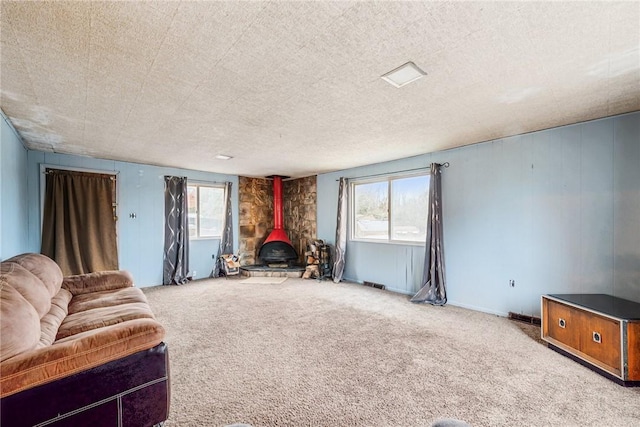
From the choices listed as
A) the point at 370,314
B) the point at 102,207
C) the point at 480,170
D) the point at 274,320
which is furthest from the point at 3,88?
the point at 480,170

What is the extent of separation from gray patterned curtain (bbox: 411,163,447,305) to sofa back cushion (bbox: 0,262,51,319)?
4069 mm

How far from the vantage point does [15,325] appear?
1271 mm

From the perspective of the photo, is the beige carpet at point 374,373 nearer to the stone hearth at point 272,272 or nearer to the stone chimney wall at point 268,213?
the stone hearth at point 272,272

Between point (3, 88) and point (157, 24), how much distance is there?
1.75m

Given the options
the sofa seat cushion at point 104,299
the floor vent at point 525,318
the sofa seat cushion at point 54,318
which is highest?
the sofa seat cushion at point 54,318

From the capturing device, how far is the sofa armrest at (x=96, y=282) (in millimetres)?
2740

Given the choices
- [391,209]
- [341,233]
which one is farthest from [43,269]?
[391,209]

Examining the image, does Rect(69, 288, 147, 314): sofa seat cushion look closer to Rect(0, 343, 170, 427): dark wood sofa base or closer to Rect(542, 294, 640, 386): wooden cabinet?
Rect(0, 343, 170, 427): dark wood sofa base

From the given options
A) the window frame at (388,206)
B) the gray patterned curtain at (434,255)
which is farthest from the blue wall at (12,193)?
the gray patterned curtain at (434,255)

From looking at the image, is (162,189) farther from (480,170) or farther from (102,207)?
(480,170)

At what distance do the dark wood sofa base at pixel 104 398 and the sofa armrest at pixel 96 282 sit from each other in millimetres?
1797

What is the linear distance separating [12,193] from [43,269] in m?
1.47

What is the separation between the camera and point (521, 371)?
2.22 metres

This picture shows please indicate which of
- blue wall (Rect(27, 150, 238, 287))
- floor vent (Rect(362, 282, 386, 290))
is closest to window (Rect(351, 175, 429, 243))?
floor vent (Rect(362, 282, 386, 290))
